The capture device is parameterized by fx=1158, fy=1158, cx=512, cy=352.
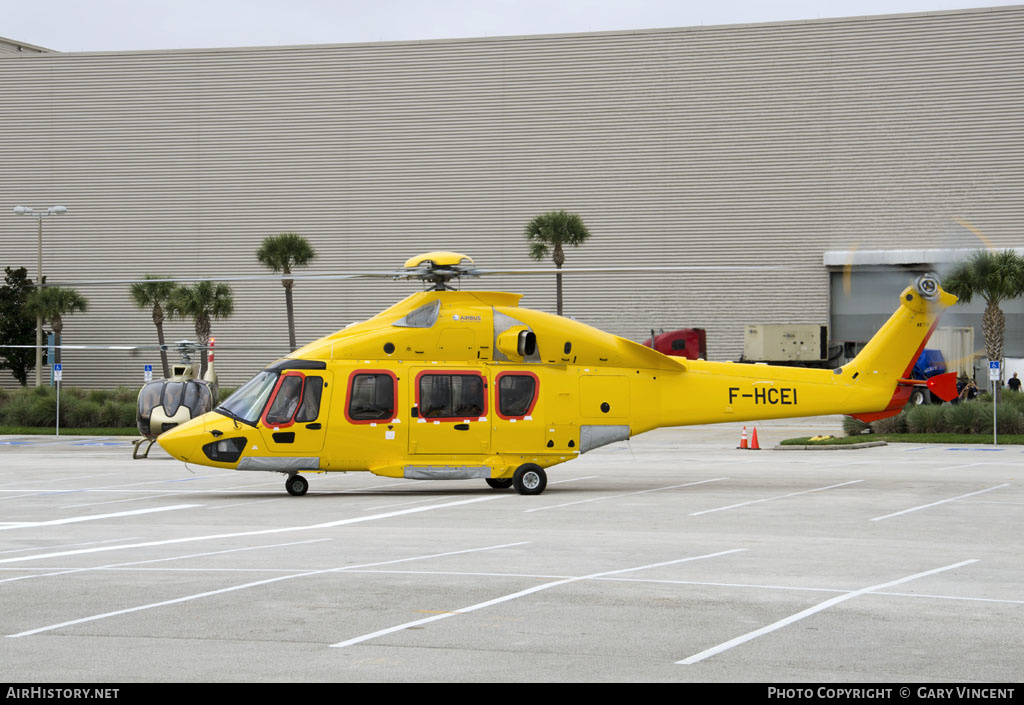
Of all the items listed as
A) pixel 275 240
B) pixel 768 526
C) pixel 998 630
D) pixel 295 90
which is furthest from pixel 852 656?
pixel 295 90

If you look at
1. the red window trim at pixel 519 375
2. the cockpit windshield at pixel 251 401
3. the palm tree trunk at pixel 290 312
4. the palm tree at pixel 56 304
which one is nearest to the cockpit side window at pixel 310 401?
the cockpit windshield at pixel 251 401

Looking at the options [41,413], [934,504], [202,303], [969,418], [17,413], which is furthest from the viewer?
[202,303]

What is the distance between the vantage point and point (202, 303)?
63000 millimetres

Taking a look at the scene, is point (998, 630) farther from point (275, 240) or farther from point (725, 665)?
point (275, 240)

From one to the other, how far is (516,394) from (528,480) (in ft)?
4.93

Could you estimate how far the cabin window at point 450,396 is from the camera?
65.3 ft

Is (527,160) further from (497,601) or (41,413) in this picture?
(497,601)

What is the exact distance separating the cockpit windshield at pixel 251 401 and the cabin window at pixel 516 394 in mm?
3887

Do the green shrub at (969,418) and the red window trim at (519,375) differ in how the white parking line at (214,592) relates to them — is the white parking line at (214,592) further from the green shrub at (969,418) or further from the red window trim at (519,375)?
the green shrub at (969,418)

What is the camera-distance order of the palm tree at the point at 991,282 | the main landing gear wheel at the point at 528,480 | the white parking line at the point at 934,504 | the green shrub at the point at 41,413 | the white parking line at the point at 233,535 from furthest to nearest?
the green shrub at the point at 41,413, the palm tree at the point at 991,282, the main landing gear wheel at the point at 528,480, the white parking line at the point at 934,504, the white parking line at the point at 233,535

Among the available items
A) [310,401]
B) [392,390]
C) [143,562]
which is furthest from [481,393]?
[143,562]

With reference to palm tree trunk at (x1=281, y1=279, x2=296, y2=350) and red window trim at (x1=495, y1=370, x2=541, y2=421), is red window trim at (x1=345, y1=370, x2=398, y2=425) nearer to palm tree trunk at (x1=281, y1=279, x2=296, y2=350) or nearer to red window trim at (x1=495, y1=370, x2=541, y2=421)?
red window trim at (x1=495, y1=370, x2=541, y2=421)

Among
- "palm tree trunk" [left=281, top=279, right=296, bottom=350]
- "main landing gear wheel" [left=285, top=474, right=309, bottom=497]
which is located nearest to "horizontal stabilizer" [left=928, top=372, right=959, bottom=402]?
"main landing gear wheel" [left=285, top=474, right=309, bottom=497]
